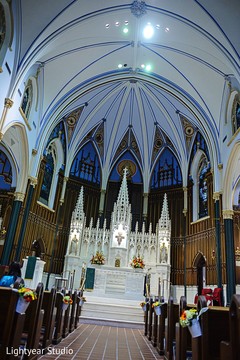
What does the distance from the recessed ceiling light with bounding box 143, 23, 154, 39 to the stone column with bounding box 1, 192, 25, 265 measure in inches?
439

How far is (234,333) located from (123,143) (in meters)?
21.7

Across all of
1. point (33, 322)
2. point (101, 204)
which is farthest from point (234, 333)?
point (101, 204)

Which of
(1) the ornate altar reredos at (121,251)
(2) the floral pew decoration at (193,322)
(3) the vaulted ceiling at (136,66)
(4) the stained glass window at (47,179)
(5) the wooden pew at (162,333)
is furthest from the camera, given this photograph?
(4) the stained glass window at (47,179)

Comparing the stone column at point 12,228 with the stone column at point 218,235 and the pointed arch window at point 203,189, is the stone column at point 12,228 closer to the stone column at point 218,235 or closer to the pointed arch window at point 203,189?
the stone column at point 218,235

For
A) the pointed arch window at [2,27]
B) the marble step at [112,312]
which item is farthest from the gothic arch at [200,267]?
the pointed arch window at [2,27]

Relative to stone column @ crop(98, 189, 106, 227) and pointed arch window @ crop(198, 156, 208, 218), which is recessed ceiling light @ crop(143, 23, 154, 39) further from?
stone column @ crop(98, 189, 106, 227)

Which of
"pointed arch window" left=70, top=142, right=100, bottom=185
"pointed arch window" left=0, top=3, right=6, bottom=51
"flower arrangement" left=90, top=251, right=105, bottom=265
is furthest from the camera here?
"pointed arch window" left=70, top=142, right=100, bottom=185

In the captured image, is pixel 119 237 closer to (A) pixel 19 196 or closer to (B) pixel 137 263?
(B) pixel 137 263

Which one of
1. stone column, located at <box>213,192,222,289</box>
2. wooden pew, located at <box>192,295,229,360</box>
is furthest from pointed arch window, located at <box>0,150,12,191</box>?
wooden pew, located at <box>192,295,229,360</box>

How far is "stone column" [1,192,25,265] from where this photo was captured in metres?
13.8

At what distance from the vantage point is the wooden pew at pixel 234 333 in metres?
2.80

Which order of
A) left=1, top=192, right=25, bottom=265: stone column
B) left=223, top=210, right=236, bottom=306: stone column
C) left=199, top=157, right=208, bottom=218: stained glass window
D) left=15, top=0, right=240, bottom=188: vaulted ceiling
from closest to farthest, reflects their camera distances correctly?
1. left=15, top=0, right=240, bottom=188: vaulted ceiling
2. left=223, top=210, right=236, bottom=306: stone column
3. left=1, top=192, right=25, bottom=265: stone column
4. left=199, top=157, right=208, bottom=218: stained glass window

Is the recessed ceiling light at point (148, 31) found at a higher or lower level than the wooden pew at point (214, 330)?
higher

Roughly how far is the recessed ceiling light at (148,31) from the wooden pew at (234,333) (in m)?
15.4
